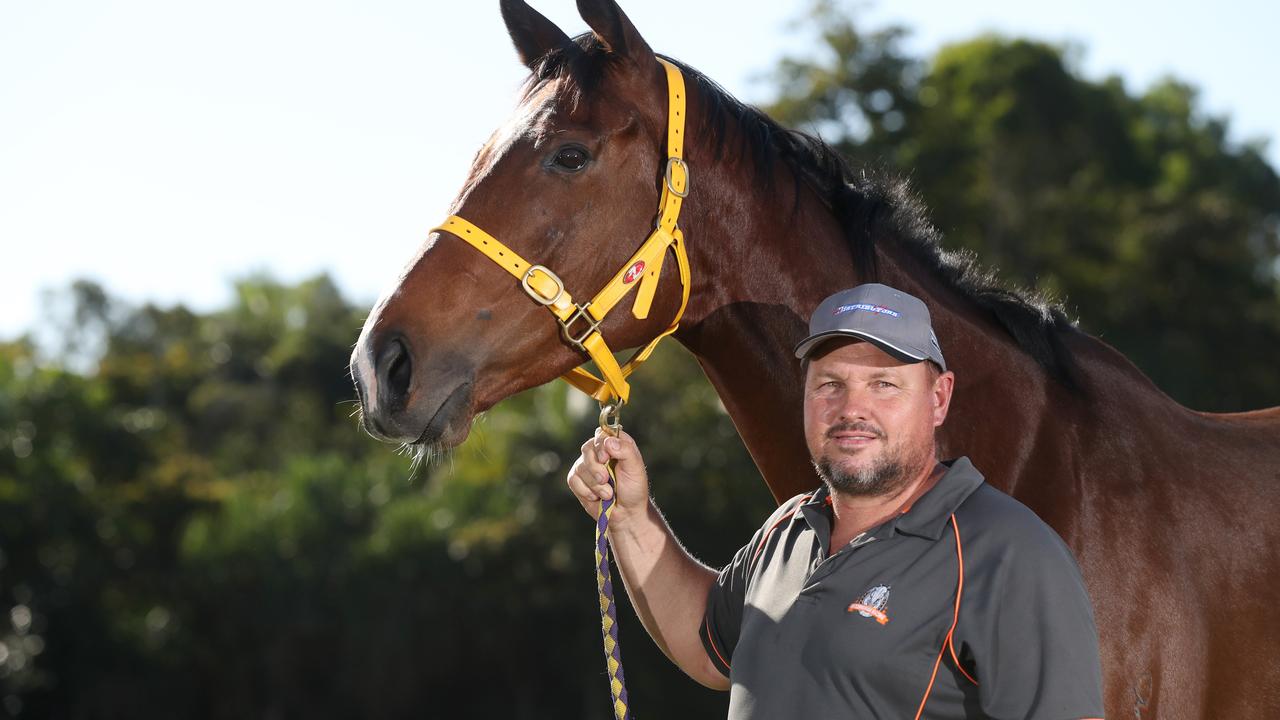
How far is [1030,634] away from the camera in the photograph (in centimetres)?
208

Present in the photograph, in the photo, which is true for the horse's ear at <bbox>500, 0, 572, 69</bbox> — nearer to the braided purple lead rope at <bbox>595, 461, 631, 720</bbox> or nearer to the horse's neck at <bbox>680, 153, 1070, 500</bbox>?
the horse's neck at <bbox>680, 153, 1070, 500</bbox>

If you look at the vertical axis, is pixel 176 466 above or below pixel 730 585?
below

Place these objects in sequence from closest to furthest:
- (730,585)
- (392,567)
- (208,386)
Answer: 1. (730,585)
2. (392,567)
3. (208,386)

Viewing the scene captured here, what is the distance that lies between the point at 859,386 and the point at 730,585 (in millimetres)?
673

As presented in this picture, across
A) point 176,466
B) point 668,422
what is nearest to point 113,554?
point 176,466

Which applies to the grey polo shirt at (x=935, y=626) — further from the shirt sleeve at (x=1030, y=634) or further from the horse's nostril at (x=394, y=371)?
the horse's nostril at (x=394, y=371)

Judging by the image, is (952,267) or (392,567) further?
(392,567)

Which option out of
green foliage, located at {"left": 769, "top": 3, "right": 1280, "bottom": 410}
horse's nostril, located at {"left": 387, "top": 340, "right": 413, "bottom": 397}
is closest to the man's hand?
horse's nostril, located at {"left": 387, "top": 340, "right": 413, "bottom": 397}

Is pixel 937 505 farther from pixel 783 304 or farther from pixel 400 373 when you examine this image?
pixel 400 373

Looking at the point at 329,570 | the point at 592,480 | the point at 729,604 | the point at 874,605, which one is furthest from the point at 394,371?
the point at 329,570

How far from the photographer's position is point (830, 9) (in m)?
24.0

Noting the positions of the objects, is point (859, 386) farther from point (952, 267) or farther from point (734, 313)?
point (952, 267)

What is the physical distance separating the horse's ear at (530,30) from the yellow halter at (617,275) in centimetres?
40

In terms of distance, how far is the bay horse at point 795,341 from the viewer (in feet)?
9.12
